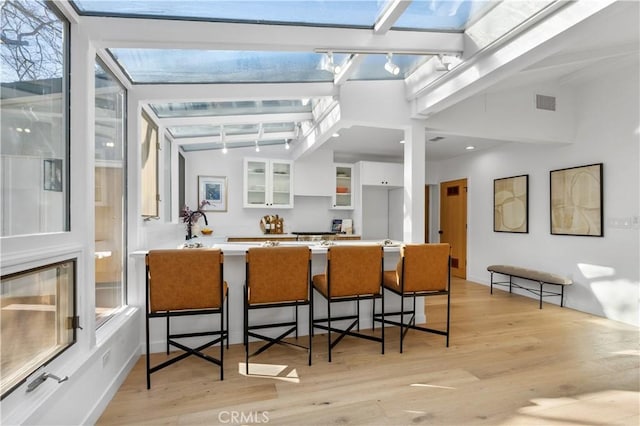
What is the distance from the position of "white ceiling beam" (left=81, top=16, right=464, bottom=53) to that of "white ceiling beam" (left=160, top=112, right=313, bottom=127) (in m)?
1.47

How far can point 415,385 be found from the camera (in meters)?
2.18

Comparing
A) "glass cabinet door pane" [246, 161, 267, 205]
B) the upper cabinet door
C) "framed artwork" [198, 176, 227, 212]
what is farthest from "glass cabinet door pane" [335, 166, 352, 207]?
"framed artwork" [198, 176, 227, 212]

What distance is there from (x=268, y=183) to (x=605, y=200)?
4745 mm

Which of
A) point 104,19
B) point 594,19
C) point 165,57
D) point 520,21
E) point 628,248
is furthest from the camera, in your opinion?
point 628,248

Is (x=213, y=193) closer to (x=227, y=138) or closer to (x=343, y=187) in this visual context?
(x=227, y=138)

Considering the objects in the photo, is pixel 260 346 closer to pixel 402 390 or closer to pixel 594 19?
pixel 402 390

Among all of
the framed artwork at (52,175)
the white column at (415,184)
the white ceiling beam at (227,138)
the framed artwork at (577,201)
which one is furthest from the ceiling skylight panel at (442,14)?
the framed artwork at (577,201)

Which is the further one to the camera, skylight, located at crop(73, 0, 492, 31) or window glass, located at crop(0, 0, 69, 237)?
skylight, located at crop(73, 0, 492, 31)

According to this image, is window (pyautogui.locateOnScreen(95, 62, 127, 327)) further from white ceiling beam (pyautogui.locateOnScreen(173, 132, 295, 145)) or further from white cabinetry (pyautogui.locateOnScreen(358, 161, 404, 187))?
white cabinetry (pyautogui.locateOnScreen(358, 161, 404, 187))

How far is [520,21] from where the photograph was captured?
6.67ft

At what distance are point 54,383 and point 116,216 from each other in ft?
4.39

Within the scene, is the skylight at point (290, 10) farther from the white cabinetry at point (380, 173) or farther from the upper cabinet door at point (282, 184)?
the upper cabinet door at point (282, 184)

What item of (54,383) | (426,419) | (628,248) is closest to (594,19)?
(426,419)

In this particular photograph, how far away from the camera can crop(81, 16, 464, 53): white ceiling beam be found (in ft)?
6.24
